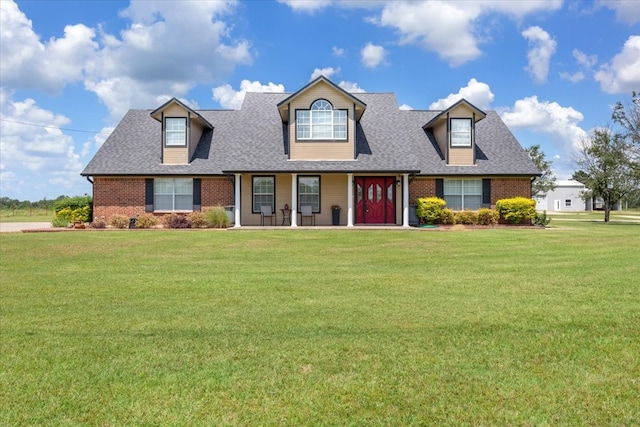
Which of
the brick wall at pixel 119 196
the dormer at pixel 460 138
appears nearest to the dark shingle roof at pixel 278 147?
the dormer at pixel 460 138

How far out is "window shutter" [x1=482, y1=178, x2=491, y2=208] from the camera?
2442 centimetres

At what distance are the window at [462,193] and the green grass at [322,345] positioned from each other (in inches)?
526

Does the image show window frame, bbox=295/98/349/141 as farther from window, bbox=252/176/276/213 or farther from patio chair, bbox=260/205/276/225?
patio chair, bbox=260/205/276/225

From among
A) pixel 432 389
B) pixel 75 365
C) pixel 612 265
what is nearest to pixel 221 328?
pixel 75 365

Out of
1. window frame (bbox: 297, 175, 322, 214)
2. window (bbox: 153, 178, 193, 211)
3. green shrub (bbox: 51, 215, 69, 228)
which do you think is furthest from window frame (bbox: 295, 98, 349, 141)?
green shrub (bbox: 51, 215, 69, 228)

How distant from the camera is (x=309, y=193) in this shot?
23.7 m

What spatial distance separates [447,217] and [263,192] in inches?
358

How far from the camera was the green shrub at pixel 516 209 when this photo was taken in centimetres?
2348

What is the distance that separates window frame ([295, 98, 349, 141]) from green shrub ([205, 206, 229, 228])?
16.7 ft

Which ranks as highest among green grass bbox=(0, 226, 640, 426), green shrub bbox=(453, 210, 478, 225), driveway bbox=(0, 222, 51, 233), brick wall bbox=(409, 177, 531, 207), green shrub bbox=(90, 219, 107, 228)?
brick wall bbox=(409, 177, 531, 207)

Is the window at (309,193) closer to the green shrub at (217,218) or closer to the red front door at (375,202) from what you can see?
the red front door at (375,202)

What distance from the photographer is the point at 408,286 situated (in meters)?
8.56

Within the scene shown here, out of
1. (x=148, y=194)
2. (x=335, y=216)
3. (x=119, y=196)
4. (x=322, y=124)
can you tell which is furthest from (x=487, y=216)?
(x=119, y=196)

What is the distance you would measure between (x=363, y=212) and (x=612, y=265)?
14.1 metres
